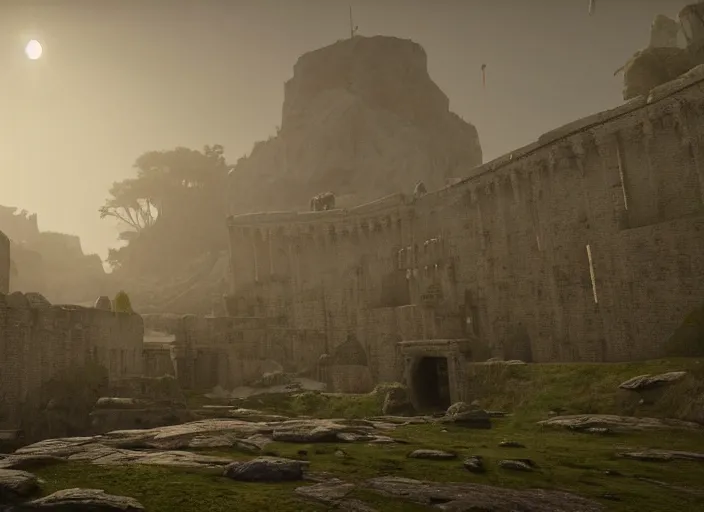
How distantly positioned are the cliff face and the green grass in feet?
186

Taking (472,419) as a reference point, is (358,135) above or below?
above

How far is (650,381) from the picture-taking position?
74.7 ft

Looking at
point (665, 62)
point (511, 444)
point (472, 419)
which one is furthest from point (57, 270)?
point (511, 444)

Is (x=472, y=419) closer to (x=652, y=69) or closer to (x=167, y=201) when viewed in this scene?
(x=652, y=69)

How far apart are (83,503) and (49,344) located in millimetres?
23671

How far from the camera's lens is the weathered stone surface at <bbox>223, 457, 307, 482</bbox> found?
512 inches

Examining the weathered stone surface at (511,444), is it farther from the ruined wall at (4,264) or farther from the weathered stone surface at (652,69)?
the weathered stone surface at (652,69)

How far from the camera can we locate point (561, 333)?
3797 centimetres

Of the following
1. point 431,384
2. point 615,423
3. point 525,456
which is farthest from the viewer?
point 431,384

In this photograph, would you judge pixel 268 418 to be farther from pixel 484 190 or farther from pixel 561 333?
pixel 484 190

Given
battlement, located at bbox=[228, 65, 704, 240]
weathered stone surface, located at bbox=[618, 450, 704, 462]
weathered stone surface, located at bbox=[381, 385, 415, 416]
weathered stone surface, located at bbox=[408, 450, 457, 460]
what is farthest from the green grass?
battlement, located at bbox=[228, 65, 704, 240]

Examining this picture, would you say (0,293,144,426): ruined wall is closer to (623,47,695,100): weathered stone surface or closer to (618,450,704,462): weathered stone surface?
(618,450,704,462): weathered stone surface

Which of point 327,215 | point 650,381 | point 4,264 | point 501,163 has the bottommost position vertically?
point 650,381

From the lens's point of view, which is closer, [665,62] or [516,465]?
[516,465]
